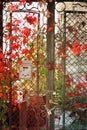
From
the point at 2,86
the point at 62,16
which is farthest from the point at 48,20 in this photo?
the point at 2,86

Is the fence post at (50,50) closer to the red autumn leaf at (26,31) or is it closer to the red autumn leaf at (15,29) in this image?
the red autumn leaf at (26,31)

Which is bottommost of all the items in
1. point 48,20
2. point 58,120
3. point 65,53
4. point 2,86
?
point 58,120

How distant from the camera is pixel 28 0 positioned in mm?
3766

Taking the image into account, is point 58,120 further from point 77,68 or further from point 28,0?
point 28,0

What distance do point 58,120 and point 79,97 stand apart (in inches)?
13.1

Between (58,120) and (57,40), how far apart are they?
85cm

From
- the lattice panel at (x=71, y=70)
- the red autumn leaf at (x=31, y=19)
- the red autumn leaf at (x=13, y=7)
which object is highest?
the red autumn leaf at (x=13, y=7)

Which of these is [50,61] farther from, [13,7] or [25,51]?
[13,7]

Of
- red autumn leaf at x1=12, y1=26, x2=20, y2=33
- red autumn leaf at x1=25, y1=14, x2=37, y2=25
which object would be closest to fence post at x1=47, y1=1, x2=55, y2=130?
red autumn leaf at x1=25, y1=14, x2=37, y2=25

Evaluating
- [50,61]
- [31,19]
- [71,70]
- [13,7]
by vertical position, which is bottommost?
[71,70]

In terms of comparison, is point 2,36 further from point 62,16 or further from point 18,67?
point 62,16

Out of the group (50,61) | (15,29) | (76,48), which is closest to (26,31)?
(15,29)

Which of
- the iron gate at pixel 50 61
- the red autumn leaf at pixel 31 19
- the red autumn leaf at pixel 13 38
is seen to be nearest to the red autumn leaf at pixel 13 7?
the iron gate at pixel 50 61

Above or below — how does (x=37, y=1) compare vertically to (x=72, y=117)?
above
